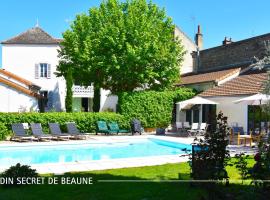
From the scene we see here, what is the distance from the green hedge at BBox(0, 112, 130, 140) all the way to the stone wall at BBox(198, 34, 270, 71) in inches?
591

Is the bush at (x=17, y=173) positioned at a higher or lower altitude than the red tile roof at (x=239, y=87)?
lower

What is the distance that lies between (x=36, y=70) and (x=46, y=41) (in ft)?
12.4

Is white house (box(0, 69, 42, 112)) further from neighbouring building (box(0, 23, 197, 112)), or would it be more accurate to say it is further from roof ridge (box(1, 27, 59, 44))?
roof ridge (box(1, 27, 59, 44))

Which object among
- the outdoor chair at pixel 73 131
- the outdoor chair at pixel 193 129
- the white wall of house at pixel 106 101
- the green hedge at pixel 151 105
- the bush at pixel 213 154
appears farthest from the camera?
the white wall of house at pixel 106 101

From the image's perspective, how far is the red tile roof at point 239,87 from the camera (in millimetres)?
26584

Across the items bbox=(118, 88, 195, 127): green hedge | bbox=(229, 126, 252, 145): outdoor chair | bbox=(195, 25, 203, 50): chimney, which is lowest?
bbox=(229, 126, 252, 145): outdoor chair

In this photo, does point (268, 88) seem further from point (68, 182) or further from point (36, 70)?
point (36, 70)

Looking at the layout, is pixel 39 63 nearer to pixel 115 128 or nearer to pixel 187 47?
pixel 187 47

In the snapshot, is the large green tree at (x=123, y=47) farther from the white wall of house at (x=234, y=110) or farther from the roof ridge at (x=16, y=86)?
the white wall of house at (x=234, y=110)

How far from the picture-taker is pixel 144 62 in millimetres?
30875

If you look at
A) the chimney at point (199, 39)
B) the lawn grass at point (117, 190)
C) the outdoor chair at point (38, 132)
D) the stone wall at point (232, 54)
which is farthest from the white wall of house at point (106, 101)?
the lawn grass at point (117, 190)

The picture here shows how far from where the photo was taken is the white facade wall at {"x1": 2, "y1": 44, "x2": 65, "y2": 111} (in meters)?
43.0

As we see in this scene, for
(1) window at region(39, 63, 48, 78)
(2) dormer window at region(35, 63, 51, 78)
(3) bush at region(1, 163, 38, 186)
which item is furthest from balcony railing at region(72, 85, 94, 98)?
(3) bush at region(1, 163, 38, 186)

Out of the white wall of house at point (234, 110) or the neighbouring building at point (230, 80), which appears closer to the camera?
the white wall of house at point (234, 110)
